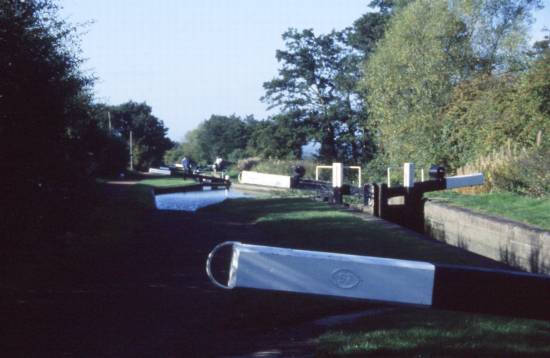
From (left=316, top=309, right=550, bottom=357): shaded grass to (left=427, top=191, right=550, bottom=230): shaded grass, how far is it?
7.08 meters

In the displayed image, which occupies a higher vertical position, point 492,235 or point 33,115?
point 33,115

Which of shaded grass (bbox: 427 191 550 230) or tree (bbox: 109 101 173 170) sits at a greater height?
tree (bbox: 109 101 173 170)

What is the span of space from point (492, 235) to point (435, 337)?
30.2 feet

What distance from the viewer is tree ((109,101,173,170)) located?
61.1 metres

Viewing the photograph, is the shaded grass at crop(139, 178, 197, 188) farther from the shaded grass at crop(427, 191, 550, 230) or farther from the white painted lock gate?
the white painted lock gate

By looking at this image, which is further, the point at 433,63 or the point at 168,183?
the point at 168,183

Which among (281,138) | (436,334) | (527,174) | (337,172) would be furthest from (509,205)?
(281,138)

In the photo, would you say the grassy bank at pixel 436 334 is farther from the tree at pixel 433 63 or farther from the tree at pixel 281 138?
the tree at pixel 281 138

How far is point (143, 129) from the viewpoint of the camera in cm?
6794

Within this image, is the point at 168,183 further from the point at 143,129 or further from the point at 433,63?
the point at 143,129

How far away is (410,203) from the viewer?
547 inches

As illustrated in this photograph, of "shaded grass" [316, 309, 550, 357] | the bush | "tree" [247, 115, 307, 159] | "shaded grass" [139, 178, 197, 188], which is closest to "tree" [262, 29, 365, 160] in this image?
"tree" [247, 115, 307, 159]

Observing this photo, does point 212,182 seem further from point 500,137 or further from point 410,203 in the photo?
point 410,203

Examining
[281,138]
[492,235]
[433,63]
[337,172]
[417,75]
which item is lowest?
[492,235]
